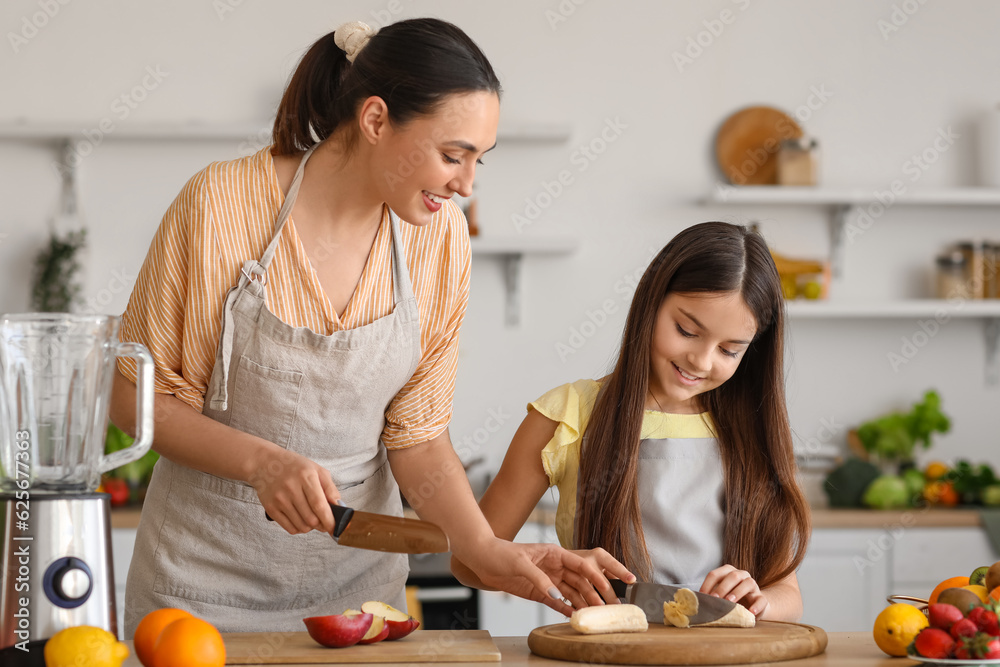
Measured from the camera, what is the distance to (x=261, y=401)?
135 centimetres

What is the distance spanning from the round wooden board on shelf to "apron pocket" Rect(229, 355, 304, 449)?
244cm

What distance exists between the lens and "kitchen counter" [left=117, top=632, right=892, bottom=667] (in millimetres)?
1060

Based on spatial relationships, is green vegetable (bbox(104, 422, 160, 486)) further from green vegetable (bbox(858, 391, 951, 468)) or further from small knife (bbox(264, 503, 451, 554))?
green vegetable (bbox(858, 391, 951, 468))

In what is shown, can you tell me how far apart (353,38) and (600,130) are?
2.24 metres

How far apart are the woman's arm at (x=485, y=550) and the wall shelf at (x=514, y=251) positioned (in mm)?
1883

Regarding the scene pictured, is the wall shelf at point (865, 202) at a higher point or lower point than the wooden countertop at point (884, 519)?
higher

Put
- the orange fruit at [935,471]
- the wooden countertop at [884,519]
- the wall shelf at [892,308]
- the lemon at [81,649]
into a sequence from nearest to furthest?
the lemon at [81,649] → the wooden countertop at [884,519] → the orange fruit at [935,471] → the wall shelf at [892,308]

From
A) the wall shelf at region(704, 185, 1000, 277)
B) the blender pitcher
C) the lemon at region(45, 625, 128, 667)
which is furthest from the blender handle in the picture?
the wall shelf at region(704, 185, 1000, 277)

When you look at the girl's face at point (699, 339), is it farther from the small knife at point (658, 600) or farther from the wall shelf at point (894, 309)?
the wall shelf at point (894, 309)

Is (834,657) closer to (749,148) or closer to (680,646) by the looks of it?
(680,646)

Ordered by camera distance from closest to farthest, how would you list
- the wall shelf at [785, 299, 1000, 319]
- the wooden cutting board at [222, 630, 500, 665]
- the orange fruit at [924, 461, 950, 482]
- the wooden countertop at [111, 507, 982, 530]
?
the wooden cutting board at [222, 630, 500, 665]
the wooden countertop at [111, 507, 982, 530]
the orange fruit at [924, 461, 950, 482]
the wall shelf at [785, 299, 1000, 319]

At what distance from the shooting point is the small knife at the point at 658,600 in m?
1.18

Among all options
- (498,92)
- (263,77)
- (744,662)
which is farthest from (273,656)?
(263,77)

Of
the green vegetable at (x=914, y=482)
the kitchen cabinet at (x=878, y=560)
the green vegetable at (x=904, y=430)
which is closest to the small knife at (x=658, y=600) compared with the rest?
the kitchen cabinet at (x=878, y=560)
